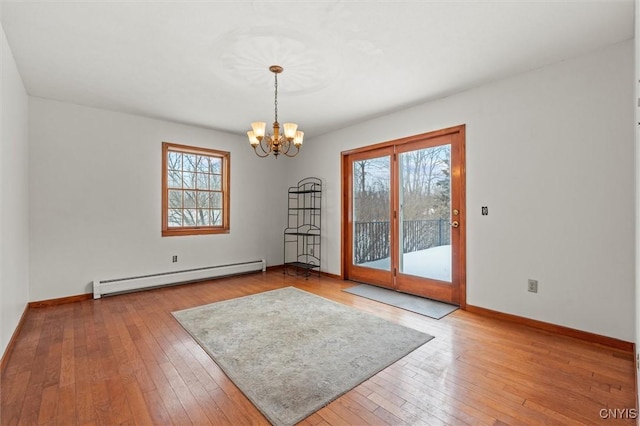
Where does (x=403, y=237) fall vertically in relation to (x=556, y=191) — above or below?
below

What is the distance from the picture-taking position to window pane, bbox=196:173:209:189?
5.15 metres

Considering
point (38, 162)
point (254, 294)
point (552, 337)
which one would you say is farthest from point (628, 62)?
point (38, 162)

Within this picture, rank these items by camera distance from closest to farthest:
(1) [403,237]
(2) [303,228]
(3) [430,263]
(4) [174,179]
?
(3) [430,263] → (1) [403,237] → (4) [174,179] → (2) [303,228]

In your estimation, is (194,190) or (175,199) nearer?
(175,199)

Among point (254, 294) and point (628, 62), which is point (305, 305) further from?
point (628, 62)

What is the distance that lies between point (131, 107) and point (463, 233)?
4713mm

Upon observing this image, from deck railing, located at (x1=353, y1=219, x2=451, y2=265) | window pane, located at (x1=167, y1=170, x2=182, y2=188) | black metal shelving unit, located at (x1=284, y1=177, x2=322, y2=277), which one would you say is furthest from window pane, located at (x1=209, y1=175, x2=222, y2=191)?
deck railing, located at (x1=353, y1=219, x2=451, y2=265)

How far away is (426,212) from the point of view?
13.2ft

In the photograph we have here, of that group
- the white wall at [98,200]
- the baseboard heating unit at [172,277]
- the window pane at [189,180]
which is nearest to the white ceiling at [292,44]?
the white wall at [98,200]

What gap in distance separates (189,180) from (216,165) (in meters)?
0.58

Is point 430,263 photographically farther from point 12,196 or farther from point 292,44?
point 12,196

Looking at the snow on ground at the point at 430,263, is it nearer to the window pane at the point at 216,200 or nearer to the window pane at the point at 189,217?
the window pane at the point at 216,200

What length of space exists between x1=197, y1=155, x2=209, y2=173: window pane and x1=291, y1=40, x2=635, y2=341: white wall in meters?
3.92

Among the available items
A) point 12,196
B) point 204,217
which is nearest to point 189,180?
point 204,217
